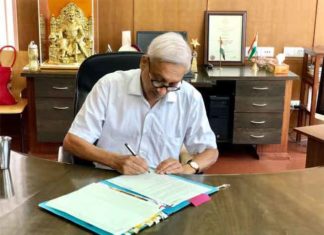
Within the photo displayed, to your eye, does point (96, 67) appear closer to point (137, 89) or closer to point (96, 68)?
point (96, 68)

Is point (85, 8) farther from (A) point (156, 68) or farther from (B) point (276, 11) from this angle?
(A) point (156, 68)

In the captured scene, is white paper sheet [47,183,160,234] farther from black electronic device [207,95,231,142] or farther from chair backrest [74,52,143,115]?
black electronic device [207,95,231,142]

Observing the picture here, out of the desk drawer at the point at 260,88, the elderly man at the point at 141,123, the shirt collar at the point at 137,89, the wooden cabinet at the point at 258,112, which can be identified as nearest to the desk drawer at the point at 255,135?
the wooden cabinet at the point at 258,112

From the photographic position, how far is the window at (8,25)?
425 centimetres

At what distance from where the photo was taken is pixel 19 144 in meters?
4.01

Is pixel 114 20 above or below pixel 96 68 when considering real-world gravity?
above

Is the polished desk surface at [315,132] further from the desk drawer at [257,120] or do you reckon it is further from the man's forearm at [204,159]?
the desk drawer at [257,120]

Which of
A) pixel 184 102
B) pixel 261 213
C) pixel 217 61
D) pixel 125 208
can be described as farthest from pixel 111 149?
pixel 217 61

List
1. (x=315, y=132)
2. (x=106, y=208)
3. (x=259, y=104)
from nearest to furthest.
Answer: (x=106, y=208) < (x=315, y=132) < (x=259, y=104)

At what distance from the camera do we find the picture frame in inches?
163

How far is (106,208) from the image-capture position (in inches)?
52.8

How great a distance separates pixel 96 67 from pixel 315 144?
4.23ft

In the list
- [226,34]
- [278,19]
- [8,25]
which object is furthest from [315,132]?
[8,25]

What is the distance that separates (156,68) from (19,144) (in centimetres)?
266
